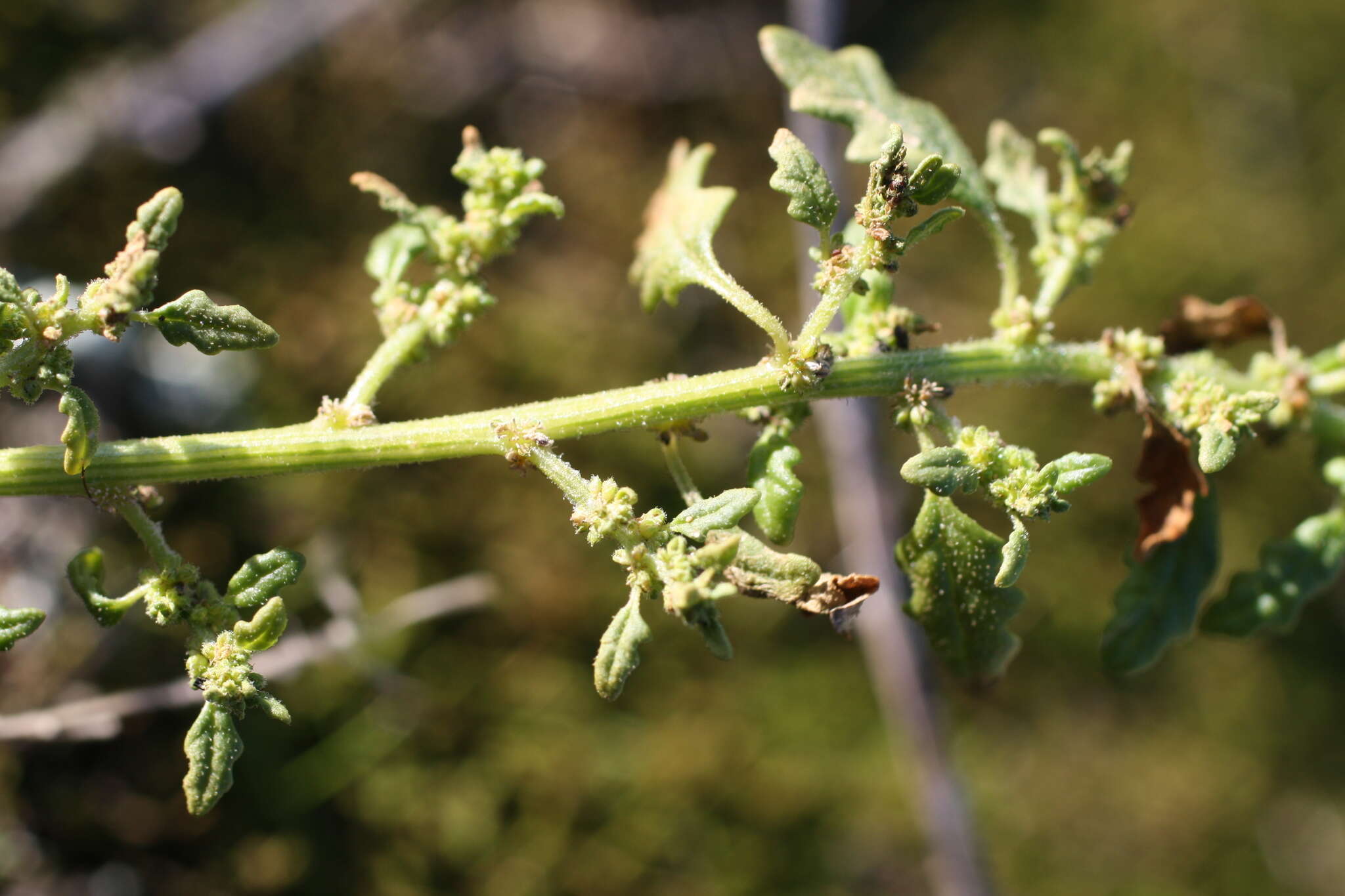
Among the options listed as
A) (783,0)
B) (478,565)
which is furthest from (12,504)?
(783,0)

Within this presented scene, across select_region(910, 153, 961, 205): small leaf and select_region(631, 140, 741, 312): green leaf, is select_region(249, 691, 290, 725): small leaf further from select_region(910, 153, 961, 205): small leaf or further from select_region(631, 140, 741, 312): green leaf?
select_region(910, 153, 961, 205): small leaf

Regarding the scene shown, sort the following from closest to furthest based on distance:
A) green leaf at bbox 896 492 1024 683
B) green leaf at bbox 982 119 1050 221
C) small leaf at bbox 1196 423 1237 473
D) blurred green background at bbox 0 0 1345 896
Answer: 1. small leaf at bbox 1196 423 1237 473
2. green leaf at bbox 896 492 1024 683
3. green leaf at bbox 982 119 1050 221
4. blurred green background at bbox 0 0 1345 896

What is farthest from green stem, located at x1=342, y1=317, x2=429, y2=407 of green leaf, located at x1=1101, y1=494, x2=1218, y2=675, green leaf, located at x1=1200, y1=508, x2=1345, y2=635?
green leaf, located at x1=1200, y1=508, x2=1345, y2=635

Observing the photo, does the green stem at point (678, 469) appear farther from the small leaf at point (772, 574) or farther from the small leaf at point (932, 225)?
the small leaf at point (932, 225)

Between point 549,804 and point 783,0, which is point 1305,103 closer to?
point 783,0

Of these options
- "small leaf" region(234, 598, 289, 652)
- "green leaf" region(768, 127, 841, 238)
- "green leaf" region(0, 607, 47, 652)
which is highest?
"green leaf" region(768, 127, 841, 238)

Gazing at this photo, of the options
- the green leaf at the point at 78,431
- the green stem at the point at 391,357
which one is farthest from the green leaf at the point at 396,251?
the green leaf at the point at 78,431

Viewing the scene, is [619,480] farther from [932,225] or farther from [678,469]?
[932,225]
